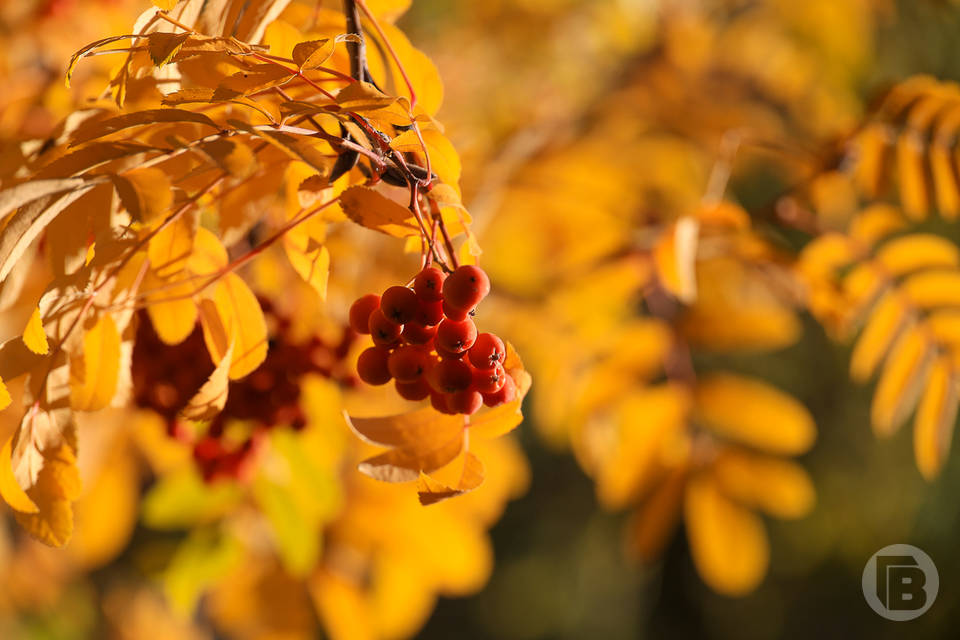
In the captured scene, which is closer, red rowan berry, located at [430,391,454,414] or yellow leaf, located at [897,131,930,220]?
red rowan berry, located at [430,391,454,414]

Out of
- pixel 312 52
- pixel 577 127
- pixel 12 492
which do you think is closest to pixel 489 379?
pixel 312 52

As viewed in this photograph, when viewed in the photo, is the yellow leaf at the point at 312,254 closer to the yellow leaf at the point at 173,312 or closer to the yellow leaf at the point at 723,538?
the yellow leaf at the point at 173,312

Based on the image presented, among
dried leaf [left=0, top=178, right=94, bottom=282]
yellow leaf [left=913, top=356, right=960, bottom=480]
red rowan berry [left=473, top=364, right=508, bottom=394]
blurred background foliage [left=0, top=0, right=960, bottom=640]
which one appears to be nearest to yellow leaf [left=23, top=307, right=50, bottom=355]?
dried leaf [left=0, top=178, right=94, bottom=282]

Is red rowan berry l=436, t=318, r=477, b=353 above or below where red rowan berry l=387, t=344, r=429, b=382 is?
above

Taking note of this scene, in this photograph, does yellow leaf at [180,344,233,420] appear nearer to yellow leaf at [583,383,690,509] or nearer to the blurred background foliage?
the blurred background foliage

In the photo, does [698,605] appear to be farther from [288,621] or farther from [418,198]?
[418,198]

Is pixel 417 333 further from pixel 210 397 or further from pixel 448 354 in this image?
pixel 210 397

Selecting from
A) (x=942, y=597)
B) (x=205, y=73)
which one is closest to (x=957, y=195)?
(x=205, y=73)

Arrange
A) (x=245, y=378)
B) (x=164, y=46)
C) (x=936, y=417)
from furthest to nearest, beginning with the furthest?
(x=936, y=417) → (x=245, y=378) → (x=164, y=46)
